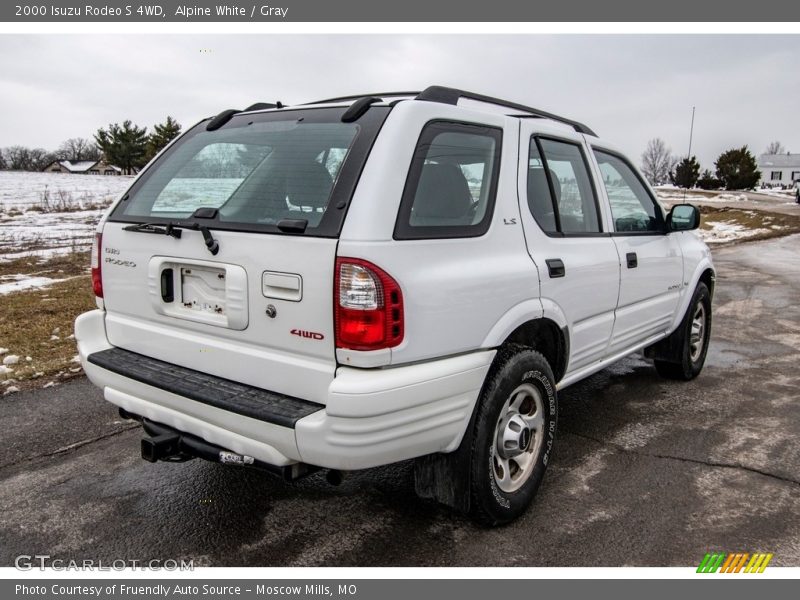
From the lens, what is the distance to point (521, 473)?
326 centimetres

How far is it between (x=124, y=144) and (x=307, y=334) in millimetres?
70327

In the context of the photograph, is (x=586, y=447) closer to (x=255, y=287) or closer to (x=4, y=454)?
(x=255, y=287)

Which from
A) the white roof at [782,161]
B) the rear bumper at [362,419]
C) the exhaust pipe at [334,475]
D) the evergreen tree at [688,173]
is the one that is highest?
the white roof at [782,161]

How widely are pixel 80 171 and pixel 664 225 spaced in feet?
327

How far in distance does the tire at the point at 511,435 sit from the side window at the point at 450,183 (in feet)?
2.18

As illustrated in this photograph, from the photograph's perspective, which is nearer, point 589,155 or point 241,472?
point 241,472

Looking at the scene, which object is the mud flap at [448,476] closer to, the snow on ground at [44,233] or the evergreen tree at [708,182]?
the snow on ground at [44,233]

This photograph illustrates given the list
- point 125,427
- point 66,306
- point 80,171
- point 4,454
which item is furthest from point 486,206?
point 80,171

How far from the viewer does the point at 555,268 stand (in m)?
3.32

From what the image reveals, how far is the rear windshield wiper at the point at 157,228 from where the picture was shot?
2910 mm

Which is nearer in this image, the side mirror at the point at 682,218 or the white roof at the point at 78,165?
the side mirror at the point at 682,218

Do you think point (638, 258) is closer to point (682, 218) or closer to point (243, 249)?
point (682, 218)

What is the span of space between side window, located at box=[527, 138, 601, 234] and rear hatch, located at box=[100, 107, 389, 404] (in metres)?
1.04
